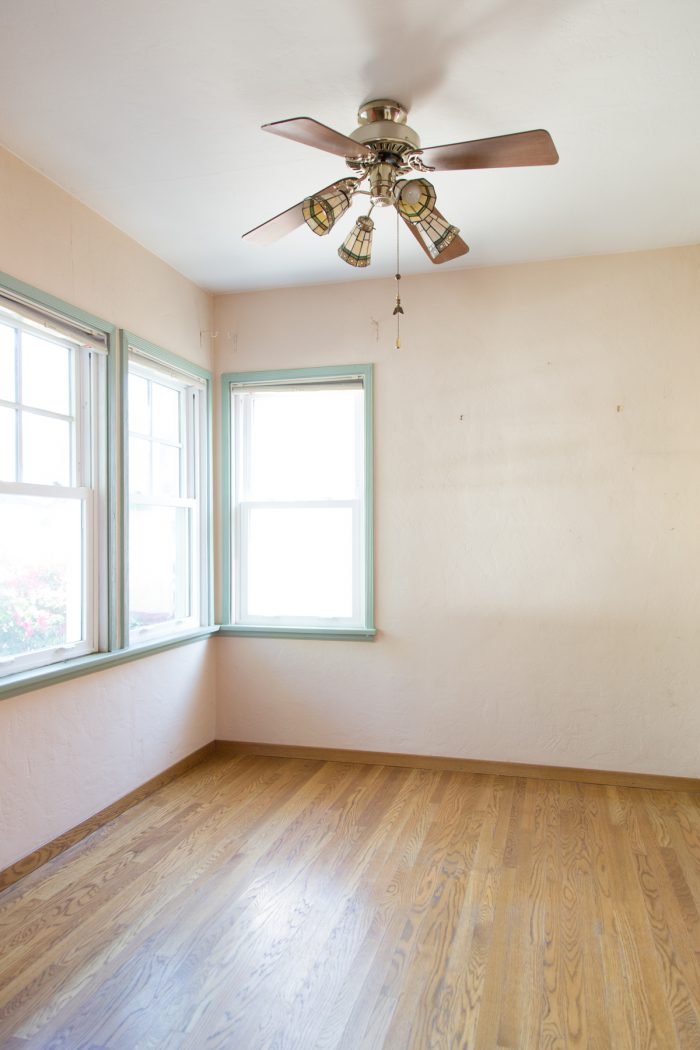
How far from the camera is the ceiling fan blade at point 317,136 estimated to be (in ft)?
6.11

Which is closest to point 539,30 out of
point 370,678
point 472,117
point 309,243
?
point 472,117

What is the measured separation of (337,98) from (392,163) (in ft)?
0.97

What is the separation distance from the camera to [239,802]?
3375mm

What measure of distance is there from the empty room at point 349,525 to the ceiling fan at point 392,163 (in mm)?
14

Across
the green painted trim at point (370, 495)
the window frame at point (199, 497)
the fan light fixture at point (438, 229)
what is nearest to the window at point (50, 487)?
the window frame at point (199, 497)

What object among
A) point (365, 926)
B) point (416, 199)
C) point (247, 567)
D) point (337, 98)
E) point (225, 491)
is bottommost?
point (365, 926)

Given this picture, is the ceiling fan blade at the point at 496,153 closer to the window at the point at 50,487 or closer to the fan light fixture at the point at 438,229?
the fan light fixture at the point at 438,229

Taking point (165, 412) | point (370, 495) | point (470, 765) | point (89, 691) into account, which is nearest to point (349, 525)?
point (370, 495)

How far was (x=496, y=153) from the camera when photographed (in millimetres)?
2012

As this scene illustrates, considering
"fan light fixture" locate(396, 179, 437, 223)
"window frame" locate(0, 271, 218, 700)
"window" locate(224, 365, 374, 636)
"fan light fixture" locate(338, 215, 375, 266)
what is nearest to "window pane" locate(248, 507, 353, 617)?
"window" locate(224, 365, 374, 636)

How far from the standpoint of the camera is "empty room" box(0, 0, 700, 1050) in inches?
79.4

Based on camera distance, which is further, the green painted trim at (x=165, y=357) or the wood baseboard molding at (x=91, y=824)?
the green painted trim at (x=165, y=357)

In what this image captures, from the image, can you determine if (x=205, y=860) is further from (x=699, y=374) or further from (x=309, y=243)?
(x=699, y=374)

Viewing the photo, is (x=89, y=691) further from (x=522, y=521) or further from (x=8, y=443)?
(x=522, y=521)
